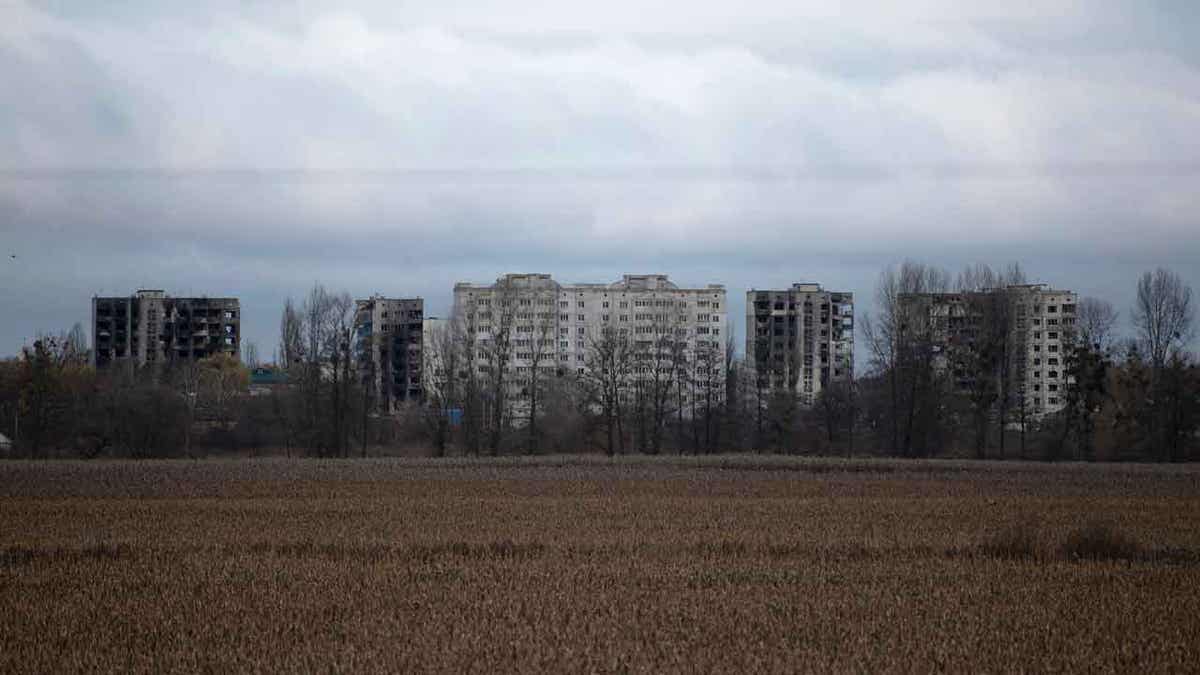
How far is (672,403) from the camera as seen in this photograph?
85.9m

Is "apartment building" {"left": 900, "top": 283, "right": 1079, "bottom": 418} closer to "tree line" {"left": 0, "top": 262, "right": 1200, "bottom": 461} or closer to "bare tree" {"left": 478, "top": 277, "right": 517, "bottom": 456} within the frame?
"tree line" {"left": 0, "top": 262, "right": 1200, "bottom": 461}

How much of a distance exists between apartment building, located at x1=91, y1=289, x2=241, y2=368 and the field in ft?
353

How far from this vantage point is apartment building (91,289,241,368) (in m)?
137

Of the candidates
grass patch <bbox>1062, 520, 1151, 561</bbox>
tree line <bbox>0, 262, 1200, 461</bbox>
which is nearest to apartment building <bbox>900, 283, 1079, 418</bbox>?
tree line <bbox>0, 262, 1200, 461</bbox>

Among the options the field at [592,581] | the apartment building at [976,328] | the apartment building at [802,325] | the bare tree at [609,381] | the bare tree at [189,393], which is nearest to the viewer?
the field at [592,581]

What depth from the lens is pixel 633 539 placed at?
22.9m

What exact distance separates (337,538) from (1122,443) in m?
57.2

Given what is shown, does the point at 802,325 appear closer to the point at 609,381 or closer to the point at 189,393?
the point at 609,381

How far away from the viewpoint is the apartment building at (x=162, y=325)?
137m

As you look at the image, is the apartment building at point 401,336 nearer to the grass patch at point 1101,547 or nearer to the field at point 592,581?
the field at point 592,581

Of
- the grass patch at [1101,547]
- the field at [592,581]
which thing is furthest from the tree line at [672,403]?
the grass patch at [1101,547]

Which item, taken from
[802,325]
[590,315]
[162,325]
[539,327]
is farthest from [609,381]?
[162,325]

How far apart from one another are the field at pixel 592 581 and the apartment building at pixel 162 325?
107690 mm

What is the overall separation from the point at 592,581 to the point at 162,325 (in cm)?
13076
